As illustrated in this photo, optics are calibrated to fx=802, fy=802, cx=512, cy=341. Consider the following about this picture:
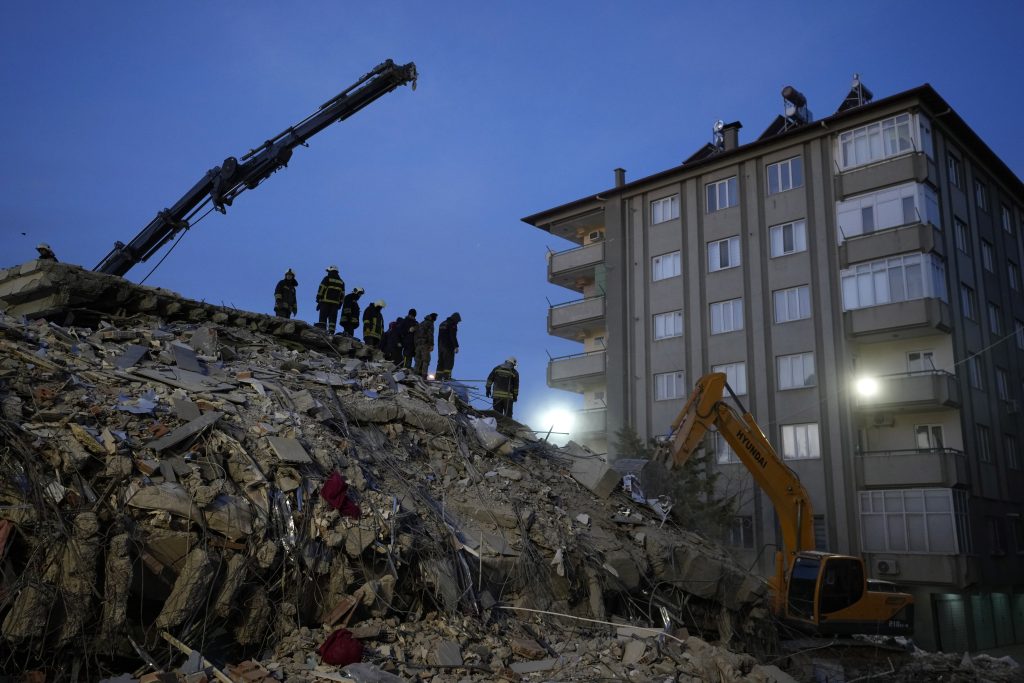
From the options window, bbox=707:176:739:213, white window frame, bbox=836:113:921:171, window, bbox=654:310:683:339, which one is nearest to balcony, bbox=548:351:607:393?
window, bbox=654:310:683:339

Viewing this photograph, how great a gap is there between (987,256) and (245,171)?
76.6ft

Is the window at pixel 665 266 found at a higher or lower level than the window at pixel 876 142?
lower

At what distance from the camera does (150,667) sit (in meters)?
6.04

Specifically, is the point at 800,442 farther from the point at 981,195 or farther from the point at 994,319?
the point at 981,195

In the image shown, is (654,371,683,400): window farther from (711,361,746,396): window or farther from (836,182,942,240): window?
(836,182,942,240): window

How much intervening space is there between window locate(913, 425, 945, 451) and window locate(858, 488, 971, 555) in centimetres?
163

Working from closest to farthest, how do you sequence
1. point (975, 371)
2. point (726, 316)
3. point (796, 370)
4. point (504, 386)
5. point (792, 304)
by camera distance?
point (504, 386), point (975, 371), point (796, 370), point (792, 304), point (726, 316)

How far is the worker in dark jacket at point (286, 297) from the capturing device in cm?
1614

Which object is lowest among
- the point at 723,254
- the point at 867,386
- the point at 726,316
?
the point at 867,386

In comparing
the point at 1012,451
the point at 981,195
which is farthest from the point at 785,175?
the point at 1012,451

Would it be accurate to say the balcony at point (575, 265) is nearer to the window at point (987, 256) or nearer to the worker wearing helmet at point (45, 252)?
the window at point (987, 256)

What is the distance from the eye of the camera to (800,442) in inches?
932

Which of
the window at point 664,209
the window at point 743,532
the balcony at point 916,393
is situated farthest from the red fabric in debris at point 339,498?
the window at point 664,209

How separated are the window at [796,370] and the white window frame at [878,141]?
596cm
